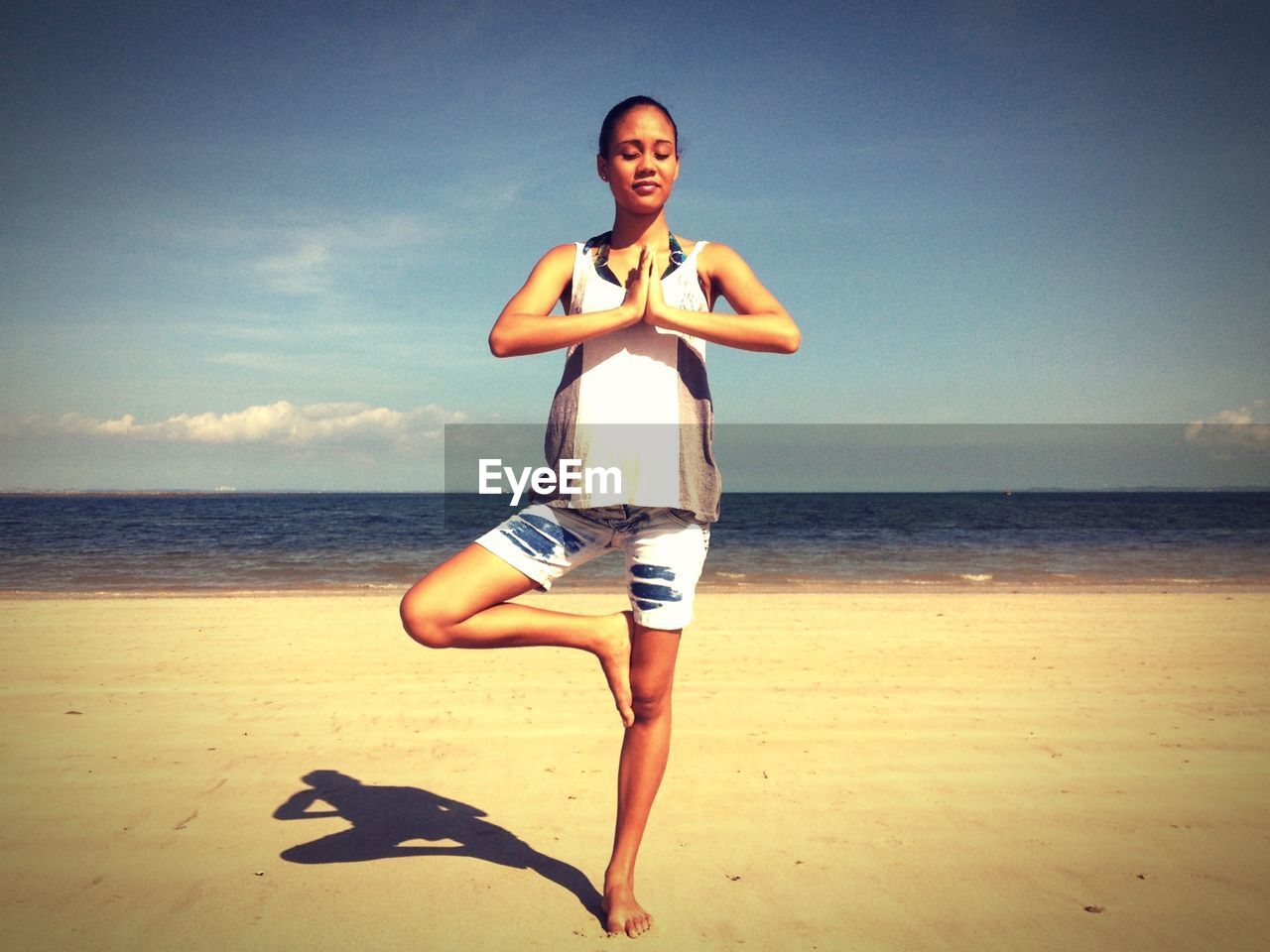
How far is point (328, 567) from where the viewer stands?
17438 millimetres

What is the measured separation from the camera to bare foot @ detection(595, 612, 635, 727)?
2268 mm

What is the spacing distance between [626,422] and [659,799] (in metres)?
2.21

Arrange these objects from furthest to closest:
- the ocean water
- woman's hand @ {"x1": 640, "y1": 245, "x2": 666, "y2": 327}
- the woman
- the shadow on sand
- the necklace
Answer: the ocean water < the shadow on sand < the necklace < the woman < woman's hand @ {"x1": 640, "y1": 245, "x2": 666, "y2": 327}

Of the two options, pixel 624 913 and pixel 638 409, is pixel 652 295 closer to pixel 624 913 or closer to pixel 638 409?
pixel 638 409

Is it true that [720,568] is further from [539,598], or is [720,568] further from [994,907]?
[994,907]

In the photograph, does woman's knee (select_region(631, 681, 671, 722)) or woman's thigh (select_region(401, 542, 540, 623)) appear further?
woman's knee (select_region(631, 681, 671, 722))

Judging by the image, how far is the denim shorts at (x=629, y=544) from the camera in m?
2.15

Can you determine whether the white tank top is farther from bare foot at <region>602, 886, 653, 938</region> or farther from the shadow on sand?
the shadow on sand

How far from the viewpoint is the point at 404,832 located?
3285 millimetres

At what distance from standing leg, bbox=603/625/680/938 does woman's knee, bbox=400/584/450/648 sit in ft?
1.86

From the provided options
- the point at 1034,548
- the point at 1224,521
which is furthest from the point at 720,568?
the point at 1224,521

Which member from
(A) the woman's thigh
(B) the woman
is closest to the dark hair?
(B) the woman

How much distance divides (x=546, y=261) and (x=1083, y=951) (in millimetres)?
2605

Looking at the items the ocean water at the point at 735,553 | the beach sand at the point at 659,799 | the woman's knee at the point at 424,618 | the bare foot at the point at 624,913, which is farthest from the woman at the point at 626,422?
the ocean water at the point at 735,553
